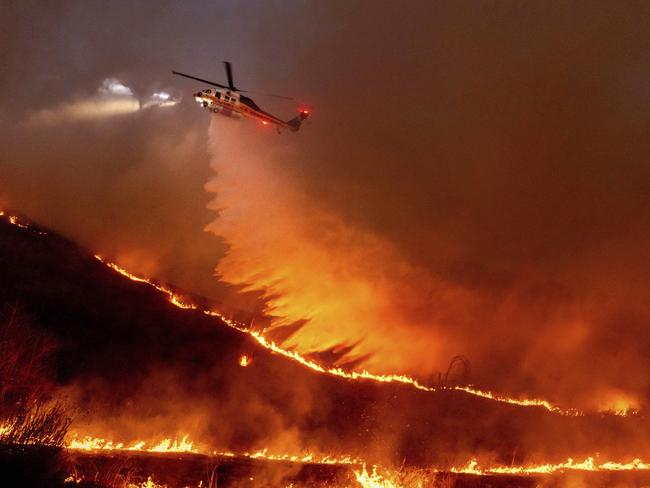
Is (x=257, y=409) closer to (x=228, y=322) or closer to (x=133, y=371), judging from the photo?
(x=133, y=371)

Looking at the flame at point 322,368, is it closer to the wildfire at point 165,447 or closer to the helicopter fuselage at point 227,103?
the wildfire at point 165,447

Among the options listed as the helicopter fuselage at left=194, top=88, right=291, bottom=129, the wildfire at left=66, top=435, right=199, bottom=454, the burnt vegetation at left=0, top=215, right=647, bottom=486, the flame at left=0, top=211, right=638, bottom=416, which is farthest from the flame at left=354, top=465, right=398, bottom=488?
the helicopter fuselage at left=194, top=88, right=291, bottom=129

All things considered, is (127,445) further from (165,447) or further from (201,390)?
(201,390)

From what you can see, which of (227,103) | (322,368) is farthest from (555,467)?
(227,103)

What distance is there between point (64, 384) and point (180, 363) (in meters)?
6.34

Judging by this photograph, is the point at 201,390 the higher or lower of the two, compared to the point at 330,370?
lower

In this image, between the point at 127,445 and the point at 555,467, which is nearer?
the point at 127,445

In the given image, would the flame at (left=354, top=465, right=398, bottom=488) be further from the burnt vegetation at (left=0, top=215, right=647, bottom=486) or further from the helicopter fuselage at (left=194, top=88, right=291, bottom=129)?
the helicopter fuselage at (left=194, top=88, right=291, bottom=129)

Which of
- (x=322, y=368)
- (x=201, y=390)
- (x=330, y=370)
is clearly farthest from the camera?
(x=330, y=370)

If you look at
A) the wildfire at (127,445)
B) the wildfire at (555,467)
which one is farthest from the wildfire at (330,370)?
the wildfire at (127,445)

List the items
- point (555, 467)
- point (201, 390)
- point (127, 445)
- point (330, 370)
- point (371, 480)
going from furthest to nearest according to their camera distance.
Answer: point (330, 370) < point (555, 467) < point (201, 390) < point (127, 445) < point (371, 480)

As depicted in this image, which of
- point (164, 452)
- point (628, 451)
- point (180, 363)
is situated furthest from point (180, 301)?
point (628, 451)

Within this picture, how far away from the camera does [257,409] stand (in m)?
26.1

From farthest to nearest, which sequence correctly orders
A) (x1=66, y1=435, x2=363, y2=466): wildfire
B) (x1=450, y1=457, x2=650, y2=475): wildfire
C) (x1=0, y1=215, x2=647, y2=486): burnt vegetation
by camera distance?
Answer: (x1=450, y1=457, x2=650, y2=475): wildfire, (x1=0, y1=215, x2=647, y2=486): burnt vegetation, (x1=66, y1=435, x2=363, y2=466): wildfire
